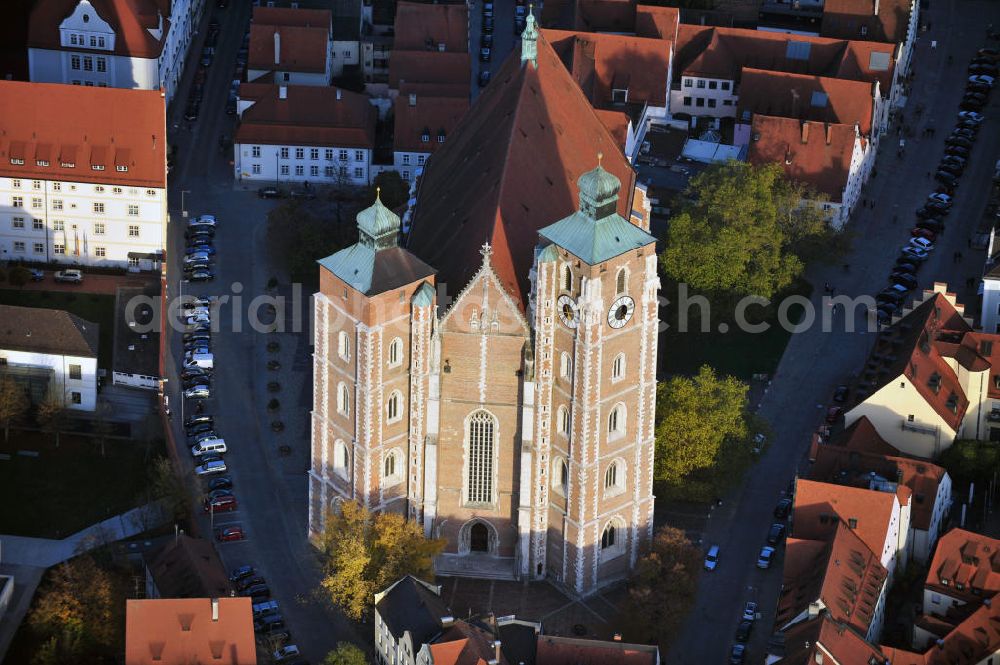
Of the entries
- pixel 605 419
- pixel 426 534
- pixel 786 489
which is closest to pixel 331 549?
pixel 426 534

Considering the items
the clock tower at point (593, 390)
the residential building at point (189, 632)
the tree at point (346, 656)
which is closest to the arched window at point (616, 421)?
the clock tower at point (593, 390)

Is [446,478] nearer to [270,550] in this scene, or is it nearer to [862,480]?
[270,550]

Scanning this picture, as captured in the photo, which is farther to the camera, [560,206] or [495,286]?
[560,206]

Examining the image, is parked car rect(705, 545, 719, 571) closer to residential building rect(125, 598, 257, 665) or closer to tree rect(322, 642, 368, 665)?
tree rect(322, 642, 368, 665)

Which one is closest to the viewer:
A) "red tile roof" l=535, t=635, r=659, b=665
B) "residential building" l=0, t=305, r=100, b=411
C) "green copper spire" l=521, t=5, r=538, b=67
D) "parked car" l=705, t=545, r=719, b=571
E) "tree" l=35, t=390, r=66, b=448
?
"red tile roof" l=535, t=635, r=659, b=665

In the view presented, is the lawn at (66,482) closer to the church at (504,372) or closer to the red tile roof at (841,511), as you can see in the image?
the church at (504,372)

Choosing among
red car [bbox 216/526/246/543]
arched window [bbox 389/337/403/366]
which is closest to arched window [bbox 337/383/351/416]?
arched window [bbox 389/337/403/366]
